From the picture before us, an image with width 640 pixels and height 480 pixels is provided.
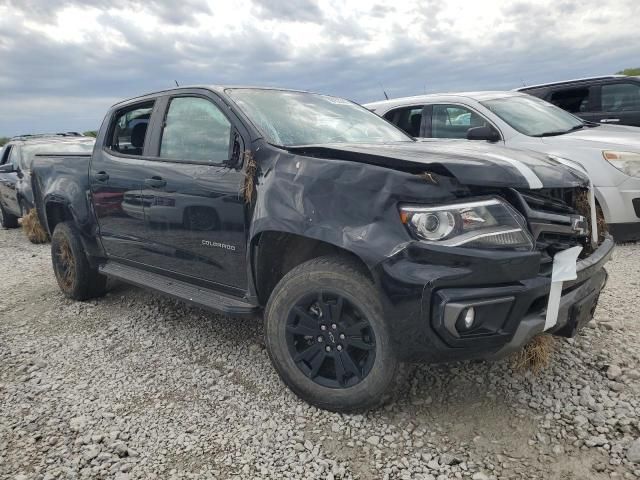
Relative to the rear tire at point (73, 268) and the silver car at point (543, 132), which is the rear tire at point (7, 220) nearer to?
the rear tire at point (73, 268)

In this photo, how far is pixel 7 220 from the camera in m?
10.1

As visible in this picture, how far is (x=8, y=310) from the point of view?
4844 mm

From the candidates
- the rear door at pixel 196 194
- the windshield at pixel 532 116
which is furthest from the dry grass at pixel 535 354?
the windshield at pixel 532 116

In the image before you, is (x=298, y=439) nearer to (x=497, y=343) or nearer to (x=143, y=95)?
(x=497, y=343)

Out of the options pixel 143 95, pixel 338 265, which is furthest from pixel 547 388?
pixel 143 95

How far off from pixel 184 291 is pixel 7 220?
8.41 m

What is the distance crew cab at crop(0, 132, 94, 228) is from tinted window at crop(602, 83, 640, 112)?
7961mm

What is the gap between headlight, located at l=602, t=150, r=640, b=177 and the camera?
509 cm

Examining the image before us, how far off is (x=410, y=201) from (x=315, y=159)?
59 centimetres

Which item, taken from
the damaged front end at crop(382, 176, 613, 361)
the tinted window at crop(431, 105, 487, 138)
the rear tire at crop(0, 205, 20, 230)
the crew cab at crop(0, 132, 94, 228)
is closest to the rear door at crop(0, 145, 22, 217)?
the crew cab at crop(0, 132, 94, 228)

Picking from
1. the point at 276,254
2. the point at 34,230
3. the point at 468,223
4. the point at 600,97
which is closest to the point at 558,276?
the point at 468,223

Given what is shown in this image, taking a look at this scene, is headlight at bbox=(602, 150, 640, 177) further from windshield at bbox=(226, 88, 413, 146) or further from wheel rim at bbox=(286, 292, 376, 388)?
wheel rim at bbox=(286, 292, 376, 388)

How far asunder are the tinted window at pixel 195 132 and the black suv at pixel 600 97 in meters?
6.06

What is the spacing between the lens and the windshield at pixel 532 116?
5.81 meters
